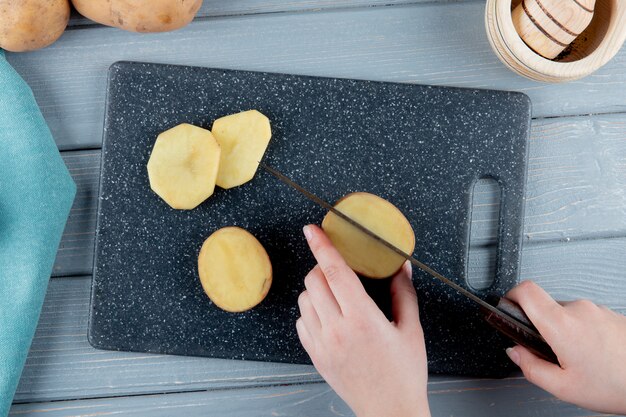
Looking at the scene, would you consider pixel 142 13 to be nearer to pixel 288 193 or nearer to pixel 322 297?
pixel 288 193

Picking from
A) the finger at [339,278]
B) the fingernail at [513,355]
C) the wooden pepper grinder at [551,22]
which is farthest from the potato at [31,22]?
the fingernail at [513,355]

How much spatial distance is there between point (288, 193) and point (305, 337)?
0.54 ft

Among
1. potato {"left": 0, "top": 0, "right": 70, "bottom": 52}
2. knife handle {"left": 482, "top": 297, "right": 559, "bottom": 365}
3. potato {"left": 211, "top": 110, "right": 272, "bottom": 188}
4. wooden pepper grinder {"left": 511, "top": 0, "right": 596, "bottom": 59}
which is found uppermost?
wooden pepper grinder {"left": 511, "top": 0, "right": 596, "bottom": 59}

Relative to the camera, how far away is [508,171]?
71 centimetres

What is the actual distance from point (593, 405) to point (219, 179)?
0.46m

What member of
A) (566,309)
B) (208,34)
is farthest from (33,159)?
(566,309)

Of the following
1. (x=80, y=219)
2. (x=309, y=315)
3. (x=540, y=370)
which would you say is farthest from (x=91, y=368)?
(x=540, y=370)

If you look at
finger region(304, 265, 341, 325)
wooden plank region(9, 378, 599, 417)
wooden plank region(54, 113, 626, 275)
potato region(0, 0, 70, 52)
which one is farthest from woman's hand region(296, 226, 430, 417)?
potato region(0, 0, 70, 52)

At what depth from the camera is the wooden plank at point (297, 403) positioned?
2.39 feet

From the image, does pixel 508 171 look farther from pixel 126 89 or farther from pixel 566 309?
pixel 126 89

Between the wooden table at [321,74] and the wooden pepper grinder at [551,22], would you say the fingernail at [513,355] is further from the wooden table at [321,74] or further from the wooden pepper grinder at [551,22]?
the wooden pepper grinder at [551,22]

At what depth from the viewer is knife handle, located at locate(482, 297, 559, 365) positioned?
0.62 metres

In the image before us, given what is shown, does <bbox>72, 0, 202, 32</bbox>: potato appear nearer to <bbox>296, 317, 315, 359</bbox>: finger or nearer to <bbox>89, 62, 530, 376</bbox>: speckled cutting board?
<bbox>89, 62, 530, 376</bbox>: speckled cutting board

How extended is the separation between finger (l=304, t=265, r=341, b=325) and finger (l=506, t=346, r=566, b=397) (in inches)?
8.0
